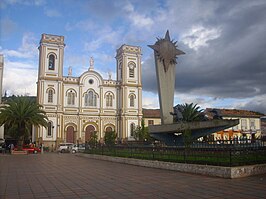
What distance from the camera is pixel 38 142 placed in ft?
144

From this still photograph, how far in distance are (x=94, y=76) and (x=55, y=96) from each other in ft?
26.4

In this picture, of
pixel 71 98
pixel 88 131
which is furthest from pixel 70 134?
pixel 71 98

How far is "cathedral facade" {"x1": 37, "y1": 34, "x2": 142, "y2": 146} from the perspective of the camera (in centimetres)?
4594

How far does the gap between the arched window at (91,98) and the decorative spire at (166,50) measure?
3017 centimetres

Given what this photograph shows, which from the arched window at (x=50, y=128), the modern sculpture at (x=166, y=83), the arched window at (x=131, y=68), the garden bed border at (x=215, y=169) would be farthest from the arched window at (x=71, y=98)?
the garden bed border at (x=215, y=169)

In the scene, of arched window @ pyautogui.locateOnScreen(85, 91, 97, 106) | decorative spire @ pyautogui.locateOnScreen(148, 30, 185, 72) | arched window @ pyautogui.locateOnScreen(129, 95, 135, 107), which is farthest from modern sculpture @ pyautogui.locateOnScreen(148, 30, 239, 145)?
arched window @ pyautogui.locateOnScreen(129, 95, 135, 107)

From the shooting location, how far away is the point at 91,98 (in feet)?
165

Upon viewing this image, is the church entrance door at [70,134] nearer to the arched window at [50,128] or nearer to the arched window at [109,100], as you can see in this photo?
the arched window at [50,128]

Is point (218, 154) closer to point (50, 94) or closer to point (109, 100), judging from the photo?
point (50, 94)

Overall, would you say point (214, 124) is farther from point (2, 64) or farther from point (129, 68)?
point (2, 64)

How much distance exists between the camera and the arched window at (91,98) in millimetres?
50000

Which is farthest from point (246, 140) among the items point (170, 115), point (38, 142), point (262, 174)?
point (38, 142)

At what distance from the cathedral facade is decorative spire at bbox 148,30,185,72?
89.6 feet

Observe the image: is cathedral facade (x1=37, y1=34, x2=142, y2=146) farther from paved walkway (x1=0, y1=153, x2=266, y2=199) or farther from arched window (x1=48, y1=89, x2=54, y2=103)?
paved walkway (x1=0, y1=153, x2=266, y2=199)
